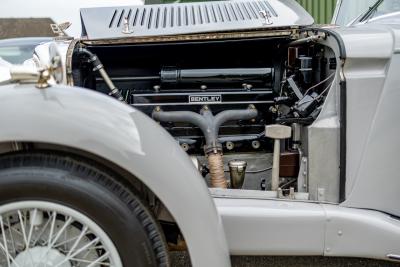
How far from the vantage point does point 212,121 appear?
8.84ft

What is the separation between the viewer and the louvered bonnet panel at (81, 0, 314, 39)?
9.07 ft

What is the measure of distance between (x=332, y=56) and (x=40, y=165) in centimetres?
156

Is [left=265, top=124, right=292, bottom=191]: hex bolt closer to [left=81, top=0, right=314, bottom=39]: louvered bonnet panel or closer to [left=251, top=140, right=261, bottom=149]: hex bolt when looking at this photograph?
[left=251, top=140, right=261, bottom=149]: hex bolt

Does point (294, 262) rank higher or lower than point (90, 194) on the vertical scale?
lower

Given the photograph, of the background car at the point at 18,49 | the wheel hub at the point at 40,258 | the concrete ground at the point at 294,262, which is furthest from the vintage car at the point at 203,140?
the background car at the point at 18,49

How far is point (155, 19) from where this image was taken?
118 inches

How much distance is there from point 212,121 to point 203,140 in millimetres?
203

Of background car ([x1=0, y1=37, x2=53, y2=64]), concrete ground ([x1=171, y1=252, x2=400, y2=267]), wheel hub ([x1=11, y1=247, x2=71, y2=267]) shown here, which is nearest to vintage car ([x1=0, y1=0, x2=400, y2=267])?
wheel hub ([x1=11, y1=247, x2=71, y2=267])

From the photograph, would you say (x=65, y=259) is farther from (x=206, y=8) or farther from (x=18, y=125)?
(x=206, y=8)

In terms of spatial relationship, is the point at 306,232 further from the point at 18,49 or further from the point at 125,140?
the point at 18,49

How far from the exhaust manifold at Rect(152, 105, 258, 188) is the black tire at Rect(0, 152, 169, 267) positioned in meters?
0.63

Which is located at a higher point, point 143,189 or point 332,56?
point 332,56

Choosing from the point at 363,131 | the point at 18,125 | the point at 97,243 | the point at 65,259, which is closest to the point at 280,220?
the point at 363,131

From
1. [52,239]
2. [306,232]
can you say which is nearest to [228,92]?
[306,232]
